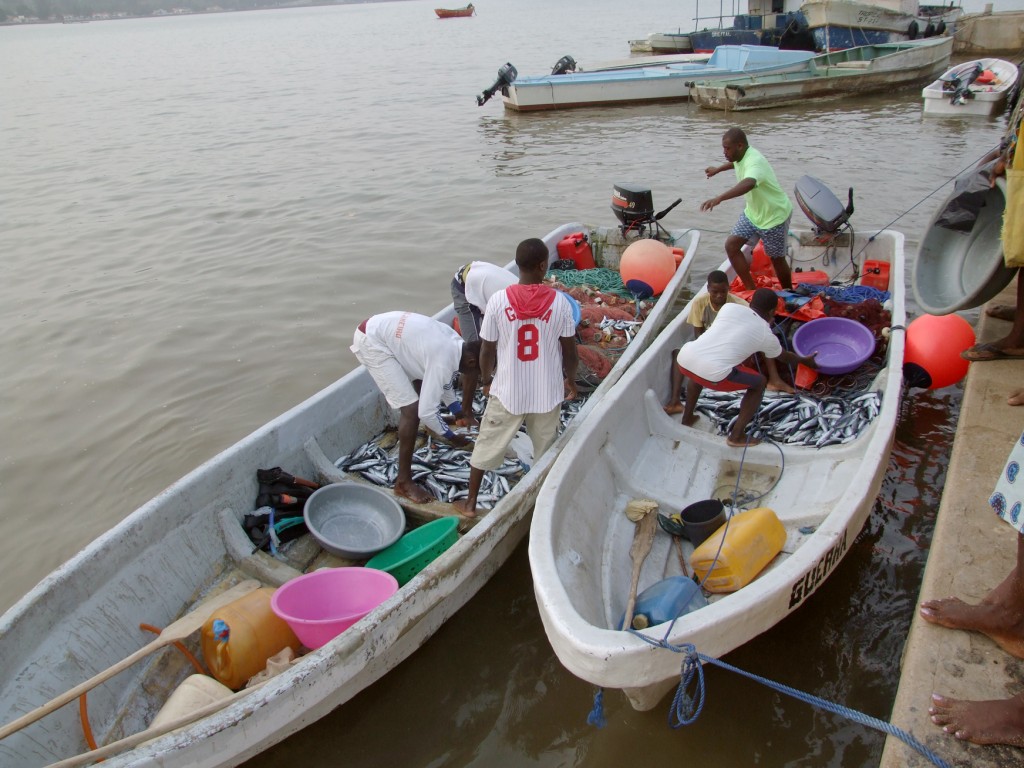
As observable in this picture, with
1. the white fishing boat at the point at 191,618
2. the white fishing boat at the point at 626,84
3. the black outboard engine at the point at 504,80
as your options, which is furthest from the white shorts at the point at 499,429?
the white fishing boat at the point at 626,84

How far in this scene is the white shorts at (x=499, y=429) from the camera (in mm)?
4695

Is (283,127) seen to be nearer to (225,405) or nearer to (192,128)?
(192,128)

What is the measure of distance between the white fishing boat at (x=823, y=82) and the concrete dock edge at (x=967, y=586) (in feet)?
56.9

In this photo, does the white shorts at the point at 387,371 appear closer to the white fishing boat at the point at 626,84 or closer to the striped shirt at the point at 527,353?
the striped shirt at the point at 527,353

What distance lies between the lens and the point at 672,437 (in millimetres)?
5590

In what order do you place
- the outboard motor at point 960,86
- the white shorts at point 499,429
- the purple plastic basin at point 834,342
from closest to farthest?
1. the white shorts at point 499,429
2. the purple plastic basin at point 834,342
3. the outboard motor at point 960,86

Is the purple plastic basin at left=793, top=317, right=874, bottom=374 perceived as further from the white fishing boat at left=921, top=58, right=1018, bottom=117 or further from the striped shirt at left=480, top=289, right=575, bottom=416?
the white fishing boat at left=921, top=58, right=1018, bottom=117

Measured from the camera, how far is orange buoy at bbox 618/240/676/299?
7.92m

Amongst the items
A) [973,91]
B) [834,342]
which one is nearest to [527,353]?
[834,342]

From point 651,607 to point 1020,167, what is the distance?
3.70 meters

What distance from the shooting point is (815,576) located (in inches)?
144

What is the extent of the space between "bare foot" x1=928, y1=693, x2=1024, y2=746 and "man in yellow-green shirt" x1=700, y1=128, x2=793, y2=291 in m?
5.24

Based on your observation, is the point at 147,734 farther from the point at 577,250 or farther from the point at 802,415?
the point at 577,250

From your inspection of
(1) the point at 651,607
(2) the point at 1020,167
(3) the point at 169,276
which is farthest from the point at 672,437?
(3) the point at 169,276
